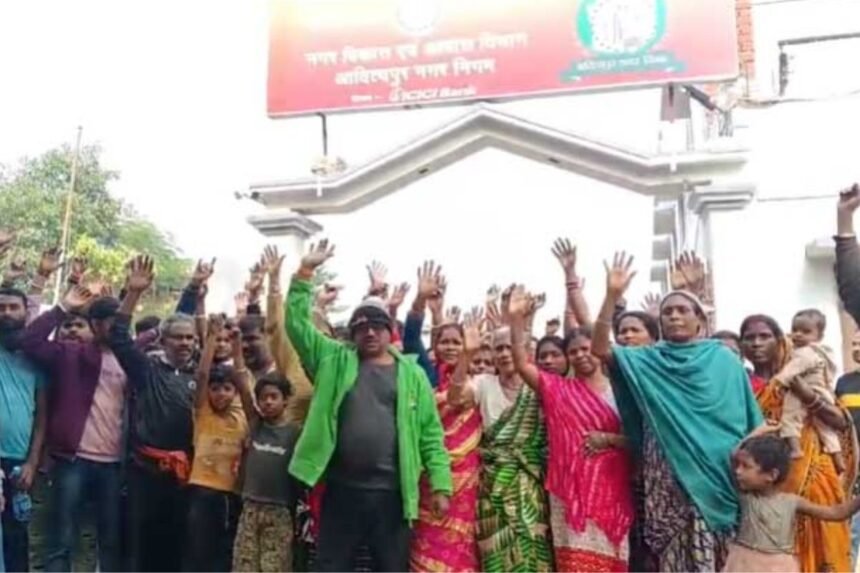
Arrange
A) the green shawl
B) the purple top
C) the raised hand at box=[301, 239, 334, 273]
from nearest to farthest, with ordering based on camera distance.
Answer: the green shawl < the raised hand at box=[301, 239, 334, 273] < the purple top

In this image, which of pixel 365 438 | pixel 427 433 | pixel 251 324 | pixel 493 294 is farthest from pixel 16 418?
pixel 493 294

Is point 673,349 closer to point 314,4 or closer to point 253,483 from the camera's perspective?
point 253,483

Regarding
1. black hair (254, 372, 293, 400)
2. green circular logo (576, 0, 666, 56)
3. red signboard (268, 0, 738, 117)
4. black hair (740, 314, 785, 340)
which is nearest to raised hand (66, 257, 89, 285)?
black hair (254, 372, 293, 400)

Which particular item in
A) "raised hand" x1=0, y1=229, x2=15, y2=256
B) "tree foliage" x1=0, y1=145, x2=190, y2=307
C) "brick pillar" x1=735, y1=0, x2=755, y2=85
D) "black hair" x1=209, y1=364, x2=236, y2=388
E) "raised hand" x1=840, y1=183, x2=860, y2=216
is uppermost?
"tree foliage" x1=0, y1=145, x2=190, y2=307

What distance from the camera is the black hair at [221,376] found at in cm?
504

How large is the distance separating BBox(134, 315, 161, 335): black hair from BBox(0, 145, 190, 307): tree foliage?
64.8ft

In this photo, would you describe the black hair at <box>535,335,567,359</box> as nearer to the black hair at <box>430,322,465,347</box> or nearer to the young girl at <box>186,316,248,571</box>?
the black hair at <box>430,322,465,347</box>

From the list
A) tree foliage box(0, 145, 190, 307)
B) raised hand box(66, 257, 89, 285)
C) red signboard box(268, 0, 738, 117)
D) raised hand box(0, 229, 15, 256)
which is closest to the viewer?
raised hand box(0, 229, 15, 256)

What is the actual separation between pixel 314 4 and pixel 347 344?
871cm

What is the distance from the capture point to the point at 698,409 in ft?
13.5

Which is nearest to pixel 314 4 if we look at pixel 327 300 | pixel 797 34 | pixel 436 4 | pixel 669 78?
pixel 436 4

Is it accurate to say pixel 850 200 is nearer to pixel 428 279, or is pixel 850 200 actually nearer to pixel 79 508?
pixel 428 279

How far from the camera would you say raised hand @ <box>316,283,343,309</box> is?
5.90 m

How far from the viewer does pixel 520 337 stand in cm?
438
